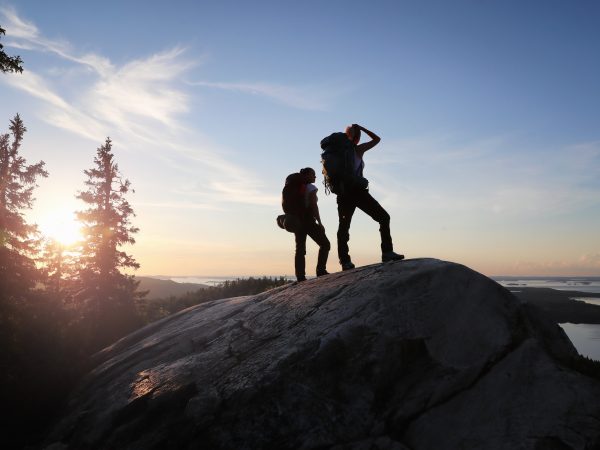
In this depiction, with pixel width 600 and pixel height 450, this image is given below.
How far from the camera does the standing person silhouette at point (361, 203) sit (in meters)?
7.83

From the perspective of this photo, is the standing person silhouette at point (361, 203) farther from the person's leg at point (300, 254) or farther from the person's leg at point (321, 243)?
the person's leg at point (300, 254)

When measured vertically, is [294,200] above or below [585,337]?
above

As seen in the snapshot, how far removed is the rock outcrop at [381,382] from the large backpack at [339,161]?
68.7 inches

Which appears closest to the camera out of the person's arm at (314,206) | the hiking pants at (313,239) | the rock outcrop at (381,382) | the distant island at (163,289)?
the rock outcrop at (381,382)

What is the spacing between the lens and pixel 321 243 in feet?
29.5

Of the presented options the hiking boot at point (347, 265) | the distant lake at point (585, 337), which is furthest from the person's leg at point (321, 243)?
the distant lake at point (585, 337)

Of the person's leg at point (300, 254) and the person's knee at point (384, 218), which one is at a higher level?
the person's knee at point (384, 218)

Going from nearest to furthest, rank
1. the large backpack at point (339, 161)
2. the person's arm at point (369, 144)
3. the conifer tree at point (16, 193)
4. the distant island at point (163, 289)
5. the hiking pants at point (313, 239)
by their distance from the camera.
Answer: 1. the large backpack at point (339, 161)
2. the person's arm at point (369, 144)
3. the hiking pants at point (313, 239)
4. the conifer tree at point (16, 193)
5. the distant island at point (163, 289)

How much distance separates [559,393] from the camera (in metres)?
4.58

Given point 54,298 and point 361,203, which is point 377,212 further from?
point 54,298

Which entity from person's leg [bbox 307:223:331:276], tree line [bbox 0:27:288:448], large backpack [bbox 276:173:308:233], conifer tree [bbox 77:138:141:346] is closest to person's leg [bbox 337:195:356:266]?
person's leg [bbox 307:223:331:276]

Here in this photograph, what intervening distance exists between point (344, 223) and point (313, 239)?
1.02 m

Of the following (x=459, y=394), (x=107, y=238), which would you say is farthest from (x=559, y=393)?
(x=107, y=238)

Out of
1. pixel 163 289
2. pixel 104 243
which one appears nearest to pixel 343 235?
pixel 104 243
